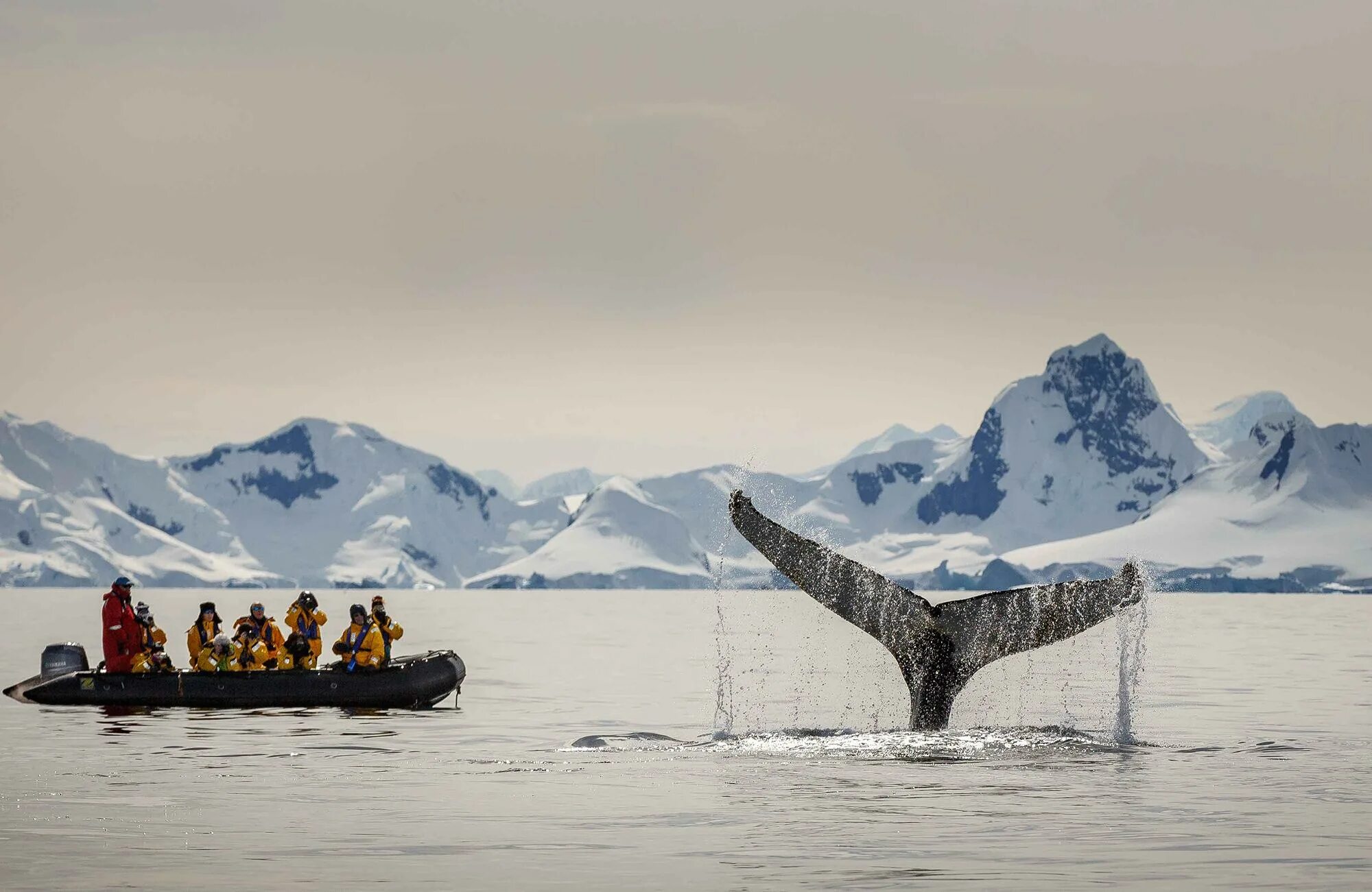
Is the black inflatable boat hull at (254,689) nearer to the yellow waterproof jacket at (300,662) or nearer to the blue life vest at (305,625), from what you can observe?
the yellow waterproof jacket at (300,662)

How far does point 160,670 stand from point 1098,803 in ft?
62.6

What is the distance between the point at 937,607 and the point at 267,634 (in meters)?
15.9

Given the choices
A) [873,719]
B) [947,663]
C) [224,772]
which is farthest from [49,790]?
[873,719]

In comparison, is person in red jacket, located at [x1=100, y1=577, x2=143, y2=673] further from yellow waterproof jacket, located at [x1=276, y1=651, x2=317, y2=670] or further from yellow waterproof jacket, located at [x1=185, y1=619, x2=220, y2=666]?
yellow waterproof jacket, located at [x1=276, y1=651, x2=317, y2=670]

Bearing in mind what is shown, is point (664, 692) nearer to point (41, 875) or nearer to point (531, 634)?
point (41, 875)

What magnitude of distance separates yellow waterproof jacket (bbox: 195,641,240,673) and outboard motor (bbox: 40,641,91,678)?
94.0 inches

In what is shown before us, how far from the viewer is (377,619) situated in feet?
109

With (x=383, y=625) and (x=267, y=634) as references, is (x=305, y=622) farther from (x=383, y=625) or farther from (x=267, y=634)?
(x=383, y=625)

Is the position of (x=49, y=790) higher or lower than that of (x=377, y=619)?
lower

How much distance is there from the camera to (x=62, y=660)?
34.7 m

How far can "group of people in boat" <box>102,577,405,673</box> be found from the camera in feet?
109

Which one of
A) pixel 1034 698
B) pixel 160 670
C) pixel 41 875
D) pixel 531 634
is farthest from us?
pixel 531 634

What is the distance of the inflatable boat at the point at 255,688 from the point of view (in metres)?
32.5

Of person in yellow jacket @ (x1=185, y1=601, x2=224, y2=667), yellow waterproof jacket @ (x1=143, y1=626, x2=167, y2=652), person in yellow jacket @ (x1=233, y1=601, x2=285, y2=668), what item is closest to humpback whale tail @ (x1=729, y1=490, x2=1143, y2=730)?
person in yellow jacket @ (x1=233, y1=601, x2=285, y2=668)
